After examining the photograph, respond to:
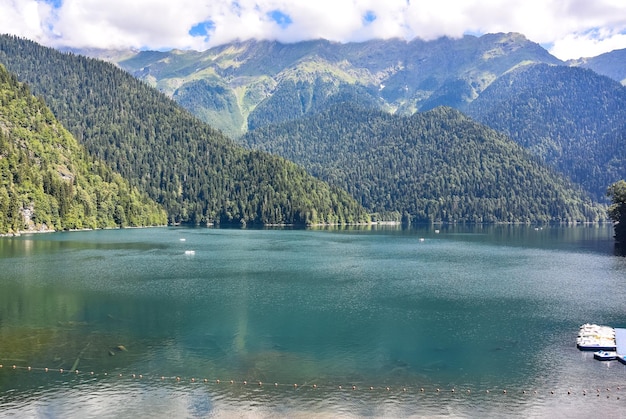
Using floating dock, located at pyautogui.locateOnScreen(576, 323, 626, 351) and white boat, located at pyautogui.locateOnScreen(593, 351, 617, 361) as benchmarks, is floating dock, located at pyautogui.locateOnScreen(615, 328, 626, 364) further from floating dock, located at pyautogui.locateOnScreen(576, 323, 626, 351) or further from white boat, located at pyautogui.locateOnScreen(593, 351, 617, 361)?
white boat, located at pyautogui.locateOnScreen(593, 351, 617, 361)

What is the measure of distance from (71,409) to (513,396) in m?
41.0

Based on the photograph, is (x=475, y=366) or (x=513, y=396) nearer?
(x=513, y=396)

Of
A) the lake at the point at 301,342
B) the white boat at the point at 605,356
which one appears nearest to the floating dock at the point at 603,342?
the white boat at the point at 605,356

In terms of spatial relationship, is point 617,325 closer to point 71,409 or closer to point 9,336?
point 71,409

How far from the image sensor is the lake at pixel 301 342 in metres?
53.0

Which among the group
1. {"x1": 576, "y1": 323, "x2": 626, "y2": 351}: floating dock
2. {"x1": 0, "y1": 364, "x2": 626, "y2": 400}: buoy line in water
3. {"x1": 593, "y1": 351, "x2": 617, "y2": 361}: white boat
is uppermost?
{"x1": 576, "y1": 323, "x2": 626, "y2": 351}: floating dock

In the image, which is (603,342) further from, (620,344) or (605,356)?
(605,356)

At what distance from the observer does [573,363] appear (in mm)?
64875

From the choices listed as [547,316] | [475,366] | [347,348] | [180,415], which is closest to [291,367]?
[347,348]

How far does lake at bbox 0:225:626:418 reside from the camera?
53031 millimetres

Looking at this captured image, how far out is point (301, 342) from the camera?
7225 centimetres

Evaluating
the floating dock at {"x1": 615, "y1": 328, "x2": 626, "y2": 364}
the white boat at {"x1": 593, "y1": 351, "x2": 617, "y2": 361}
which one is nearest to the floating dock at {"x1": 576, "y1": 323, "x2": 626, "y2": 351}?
the floating dock at {"x1": 615, "y1": 328, "x2": 626, "y2": 364}

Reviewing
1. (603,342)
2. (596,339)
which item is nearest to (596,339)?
(596,339)

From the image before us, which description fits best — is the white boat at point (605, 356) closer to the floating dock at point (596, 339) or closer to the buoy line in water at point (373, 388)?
the floating dock at point (596, 339)
